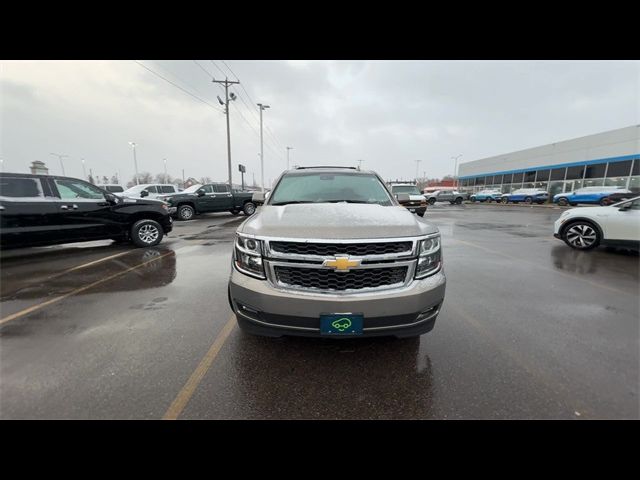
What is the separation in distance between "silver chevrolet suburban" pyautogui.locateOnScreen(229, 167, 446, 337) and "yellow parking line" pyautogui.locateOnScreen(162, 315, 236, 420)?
1.91 feet

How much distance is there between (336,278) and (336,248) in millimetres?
243

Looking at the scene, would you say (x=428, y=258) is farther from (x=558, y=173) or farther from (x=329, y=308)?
(x=558, y=173)

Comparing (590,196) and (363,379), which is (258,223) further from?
(590,196)

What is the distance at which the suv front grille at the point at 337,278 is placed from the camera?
2.30 meters

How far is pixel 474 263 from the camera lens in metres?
6.19

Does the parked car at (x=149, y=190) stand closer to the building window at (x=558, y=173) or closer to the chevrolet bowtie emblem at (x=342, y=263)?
the chevrolet bowtie emblem at (x=342, y=263)

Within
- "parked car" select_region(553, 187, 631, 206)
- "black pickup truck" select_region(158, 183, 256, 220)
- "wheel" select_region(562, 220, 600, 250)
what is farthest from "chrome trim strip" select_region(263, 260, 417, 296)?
"parked car" select_region(553, 187, 631, 206)

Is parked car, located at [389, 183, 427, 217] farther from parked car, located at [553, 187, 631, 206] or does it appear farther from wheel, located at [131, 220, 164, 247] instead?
parked car, located at [553, 187, 631, 206]

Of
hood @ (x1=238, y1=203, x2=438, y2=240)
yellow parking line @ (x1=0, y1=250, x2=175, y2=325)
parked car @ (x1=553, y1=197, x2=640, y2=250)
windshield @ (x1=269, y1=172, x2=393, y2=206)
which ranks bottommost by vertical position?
yellow parking line @ (x1=0, y1=250, x2=175, y2=325)

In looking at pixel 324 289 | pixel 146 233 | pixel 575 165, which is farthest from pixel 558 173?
pixel 324 289

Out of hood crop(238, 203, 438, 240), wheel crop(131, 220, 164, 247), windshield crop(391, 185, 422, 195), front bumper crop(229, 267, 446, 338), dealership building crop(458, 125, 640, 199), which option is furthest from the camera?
dealership building crop(458, 125, 640, 199)

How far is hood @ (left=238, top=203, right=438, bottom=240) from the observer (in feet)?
7.72

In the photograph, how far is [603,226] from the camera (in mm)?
6703
